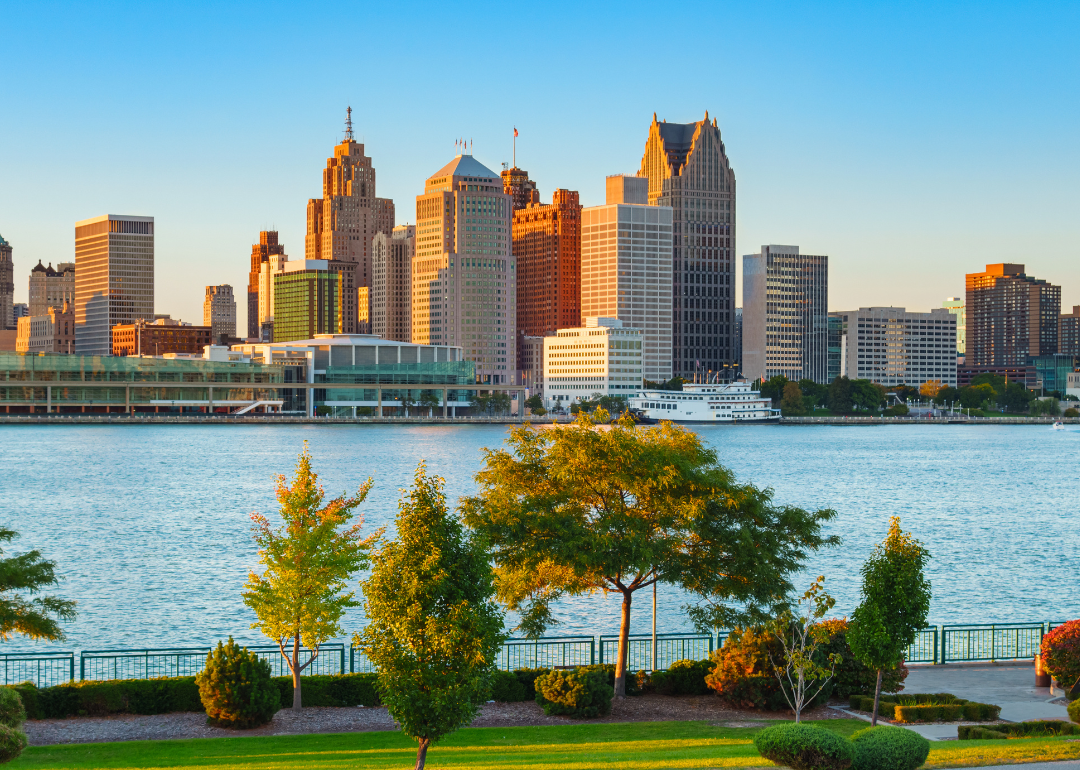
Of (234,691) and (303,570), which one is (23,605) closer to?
(234,691)

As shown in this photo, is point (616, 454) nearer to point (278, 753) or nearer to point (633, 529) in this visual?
point (633, 529)

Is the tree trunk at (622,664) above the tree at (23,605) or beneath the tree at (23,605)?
beneath

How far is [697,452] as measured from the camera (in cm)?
3838

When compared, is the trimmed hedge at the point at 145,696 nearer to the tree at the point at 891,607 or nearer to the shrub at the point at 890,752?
the tree at the point at 891,607

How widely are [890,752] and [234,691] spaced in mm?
17341

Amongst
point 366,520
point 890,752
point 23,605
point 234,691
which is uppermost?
point 23,605

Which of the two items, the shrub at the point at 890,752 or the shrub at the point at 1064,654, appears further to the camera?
the shrub at the point at 1064,654

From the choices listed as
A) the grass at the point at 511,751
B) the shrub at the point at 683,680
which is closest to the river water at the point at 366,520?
the shrub at the point at 683,680

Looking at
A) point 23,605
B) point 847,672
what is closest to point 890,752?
point 847,672

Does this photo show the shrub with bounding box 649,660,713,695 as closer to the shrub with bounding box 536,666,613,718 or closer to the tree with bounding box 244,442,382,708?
the shrub with bounding box 536,666,613,718

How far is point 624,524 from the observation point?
36000 millimetres

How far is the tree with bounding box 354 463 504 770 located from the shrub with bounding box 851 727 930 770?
7153 mm

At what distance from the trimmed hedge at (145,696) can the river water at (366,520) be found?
52.8 ft

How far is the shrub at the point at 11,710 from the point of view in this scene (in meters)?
27.4
